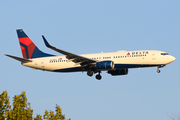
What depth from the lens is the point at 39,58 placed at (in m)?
65.7

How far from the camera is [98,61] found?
198 feet

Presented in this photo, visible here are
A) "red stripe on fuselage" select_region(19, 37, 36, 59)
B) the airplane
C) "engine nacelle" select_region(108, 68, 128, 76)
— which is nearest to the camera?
the airplane

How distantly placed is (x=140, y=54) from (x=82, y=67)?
995cm

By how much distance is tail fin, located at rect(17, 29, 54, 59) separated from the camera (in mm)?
66938

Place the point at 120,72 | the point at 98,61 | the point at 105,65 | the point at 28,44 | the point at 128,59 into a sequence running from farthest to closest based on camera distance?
the point at 28,44
the point at 120,72
the point at 98,61
the point at 128,59
the point at 105,65

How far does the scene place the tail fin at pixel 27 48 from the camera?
220 ft

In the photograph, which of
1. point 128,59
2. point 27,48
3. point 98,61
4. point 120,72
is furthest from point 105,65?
point 27,48

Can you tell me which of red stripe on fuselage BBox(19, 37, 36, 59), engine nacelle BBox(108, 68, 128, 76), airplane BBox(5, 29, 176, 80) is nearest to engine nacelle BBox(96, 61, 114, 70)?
airplane BBox(5, 29, 176, 80)

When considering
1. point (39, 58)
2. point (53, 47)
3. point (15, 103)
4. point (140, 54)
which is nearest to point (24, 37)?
point (39, 58)

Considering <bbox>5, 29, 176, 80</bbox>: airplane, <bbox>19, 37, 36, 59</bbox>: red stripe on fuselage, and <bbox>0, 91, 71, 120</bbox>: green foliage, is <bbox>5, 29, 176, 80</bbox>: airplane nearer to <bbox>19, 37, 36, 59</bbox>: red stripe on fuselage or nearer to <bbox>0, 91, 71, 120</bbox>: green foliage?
<bbox>19, 37, 36, 59</bbox>: red stripe on fuselage

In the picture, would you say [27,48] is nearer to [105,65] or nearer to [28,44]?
[28,44]

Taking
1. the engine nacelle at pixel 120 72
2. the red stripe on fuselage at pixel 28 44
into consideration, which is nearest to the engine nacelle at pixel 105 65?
the engine nacelle at pixel 120 72

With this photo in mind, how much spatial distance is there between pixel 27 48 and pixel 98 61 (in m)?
15.4

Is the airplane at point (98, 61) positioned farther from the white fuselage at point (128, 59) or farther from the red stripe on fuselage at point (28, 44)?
the red stripe on fuselage at point (28, 44)
